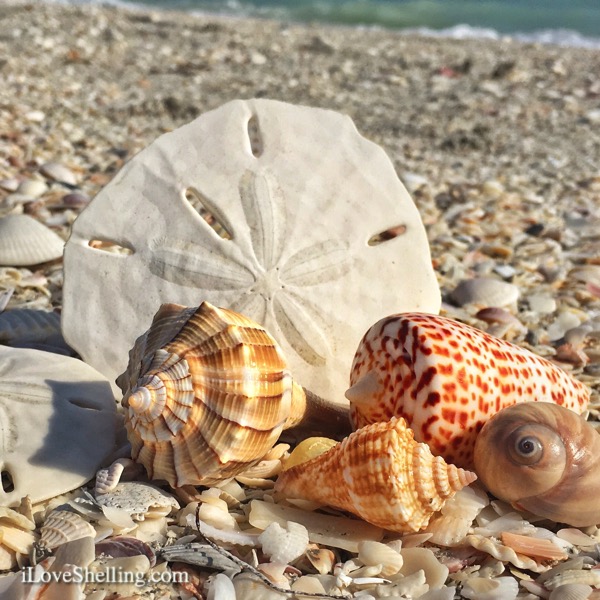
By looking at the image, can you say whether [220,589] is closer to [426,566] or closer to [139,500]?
[139,500]

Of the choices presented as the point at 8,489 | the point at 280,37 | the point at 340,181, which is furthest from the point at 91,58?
the point at 8,489

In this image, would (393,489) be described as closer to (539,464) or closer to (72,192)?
(539,464)

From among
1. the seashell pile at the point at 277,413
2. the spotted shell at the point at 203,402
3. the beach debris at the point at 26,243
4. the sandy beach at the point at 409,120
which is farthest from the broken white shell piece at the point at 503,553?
the beach debris at the point at 26,243

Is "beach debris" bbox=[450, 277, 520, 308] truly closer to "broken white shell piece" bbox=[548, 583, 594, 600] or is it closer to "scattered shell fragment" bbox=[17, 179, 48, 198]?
"broken white shell piece" bbox=[548, 583, 594, 600]

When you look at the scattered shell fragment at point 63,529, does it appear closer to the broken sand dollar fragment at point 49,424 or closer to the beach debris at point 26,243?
the broken sand dollar fragment at point 49,424

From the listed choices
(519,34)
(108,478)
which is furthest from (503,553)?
(519,34)

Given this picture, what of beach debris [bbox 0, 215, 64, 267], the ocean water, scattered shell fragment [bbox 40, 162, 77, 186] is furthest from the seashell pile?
the ocean water
